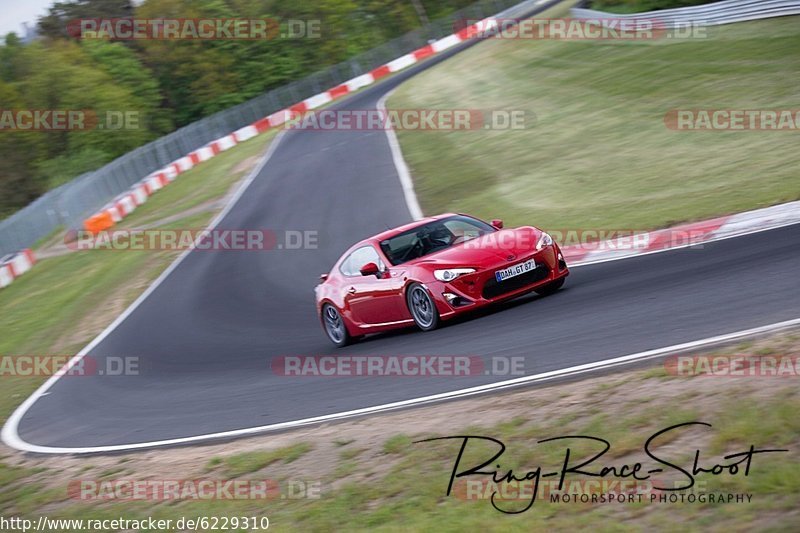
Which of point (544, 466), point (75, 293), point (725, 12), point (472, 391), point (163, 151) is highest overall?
point (725, 12)

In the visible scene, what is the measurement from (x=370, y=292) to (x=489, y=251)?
6.01 ft

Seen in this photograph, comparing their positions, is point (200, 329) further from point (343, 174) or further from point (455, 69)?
point (455, 69)

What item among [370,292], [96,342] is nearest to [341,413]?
[370,292]

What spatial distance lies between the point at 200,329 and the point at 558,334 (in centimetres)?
831

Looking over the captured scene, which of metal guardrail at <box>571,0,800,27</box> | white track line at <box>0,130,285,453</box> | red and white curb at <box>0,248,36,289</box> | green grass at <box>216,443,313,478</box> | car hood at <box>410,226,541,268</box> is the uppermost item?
metal guardrail at <box>571,0,800,27</box>

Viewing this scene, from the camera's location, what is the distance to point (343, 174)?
94.9ft

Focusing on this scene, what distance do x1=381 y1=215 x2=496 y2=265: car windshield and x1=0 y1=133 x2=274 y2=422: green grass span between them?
591cm

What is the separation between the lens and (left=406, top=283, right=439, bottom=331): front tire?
38.5 feet

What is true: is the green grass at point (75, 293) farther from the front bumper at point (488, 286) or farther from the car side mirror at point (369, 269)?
the front bumper at point (488, 286)

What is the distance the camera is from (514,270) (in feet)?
37.6

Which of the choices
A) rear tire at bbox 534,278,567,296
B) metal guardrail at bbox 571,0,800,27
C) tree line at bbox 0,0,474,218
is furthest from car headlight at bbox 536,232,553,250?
tree line at bbox 0,0,474,218

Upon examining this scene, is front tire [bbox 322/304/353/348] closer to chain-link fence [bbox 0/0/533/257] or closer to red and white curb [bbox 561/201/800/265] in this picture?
red and white curb [bbox 561/201/800/265]

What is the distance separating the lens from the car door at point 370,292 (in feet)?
40.4

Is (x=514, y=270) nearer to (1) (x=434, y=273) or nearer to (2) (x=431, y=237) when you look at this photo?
(1) (x=434, y=273)
